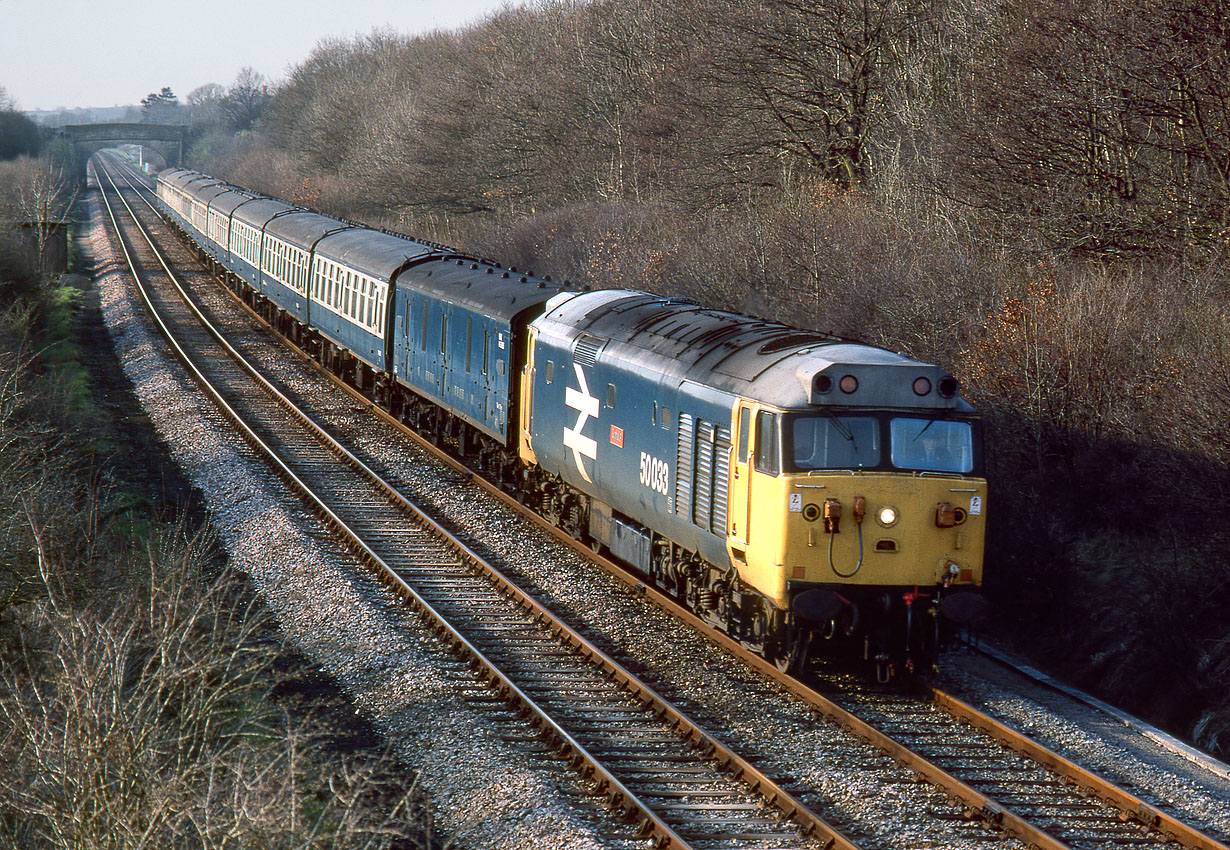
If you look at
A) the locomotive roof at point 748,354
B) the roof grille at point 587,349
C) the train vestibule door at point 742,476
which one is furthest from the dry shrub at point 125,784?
the roof grille at point 587,349

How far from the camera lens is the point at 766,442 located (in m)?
11.0

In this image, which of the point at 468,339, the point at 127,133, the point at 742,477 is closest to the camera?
the point at 742,477

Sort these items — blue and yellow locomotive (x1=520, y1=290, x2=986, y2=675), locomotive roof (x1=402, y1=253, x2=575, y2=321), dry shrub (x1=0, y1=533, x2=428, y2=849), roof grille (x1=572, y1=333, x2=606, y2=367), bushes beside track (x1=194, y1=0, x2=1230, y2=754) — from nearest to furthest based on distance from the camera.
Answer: dry shrub (x1=0, y1=533, x2=428, y2=849)
blue and yellow locomotive (x1=520, y1=290, x2=986, y2=675)
bushes beside track (x1=194, y1=0, x2=1230, y2=754)
roof grille (x1=572, y1=333, x2=606, y2=367)
locomotive roof (x1=402, y1=253, x2=575, y2=321)

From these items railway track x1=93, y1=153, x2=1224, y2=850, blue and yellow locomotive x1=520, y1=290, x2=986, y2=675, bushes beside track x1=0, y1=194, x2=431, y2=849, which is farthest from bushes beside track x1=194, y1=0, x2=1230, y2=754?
bushes beside track x1=0, y1=194, x2=431, y2=849

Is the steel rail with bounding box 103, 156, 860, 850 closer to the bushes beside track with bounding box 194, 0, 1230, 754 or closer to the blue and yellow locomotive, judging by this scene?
the blue and yellow locomotive

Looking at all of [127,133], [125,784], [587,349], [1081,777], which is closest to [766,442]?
[1081,777]

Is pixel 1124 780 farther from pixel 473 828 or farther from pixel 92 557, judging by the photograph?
pixel 92 557

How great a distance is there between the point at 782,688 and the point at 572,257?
24.7 meters

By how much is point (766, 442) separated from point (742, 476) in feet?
1.70

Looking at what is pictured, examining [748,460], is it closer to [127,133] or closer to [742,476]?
[742,476]

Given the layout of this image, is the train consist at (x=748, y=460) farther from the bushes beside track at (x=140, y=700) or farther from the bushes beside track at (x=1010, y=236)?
the bushes beside track at (x=140, y=700)

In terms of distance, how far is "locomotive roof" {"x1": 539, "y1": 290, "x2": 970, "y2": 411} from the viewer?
11.0 meters

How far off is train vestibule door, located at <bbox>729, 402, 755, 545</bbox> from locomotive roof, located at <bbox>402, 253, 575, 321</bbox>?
24.0 ft

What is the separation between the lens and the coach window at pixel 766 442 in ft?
35.8
